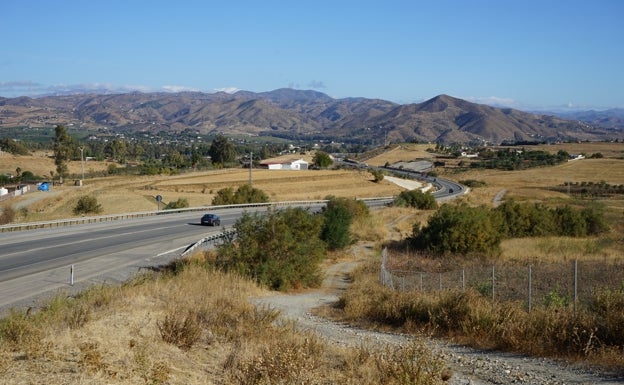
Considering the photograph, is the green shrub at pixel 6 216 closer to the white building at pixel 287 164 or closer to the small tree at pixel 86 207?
the small tree at pixel 86 207

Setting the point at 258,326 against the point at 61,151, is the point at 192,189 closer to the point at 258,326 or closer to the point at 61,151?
the point at 61,151

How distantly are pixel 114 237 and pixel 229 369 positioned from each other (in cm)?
3526

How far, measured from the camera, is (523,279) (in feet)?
77.2

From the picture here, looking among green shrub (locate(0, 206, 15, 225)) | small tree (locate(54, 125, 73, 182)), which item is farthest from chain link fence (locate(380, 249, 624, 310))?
small tree (locate(54, 125, 73, 182))

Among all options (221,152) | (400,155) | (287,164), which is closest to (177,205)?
(287,164)

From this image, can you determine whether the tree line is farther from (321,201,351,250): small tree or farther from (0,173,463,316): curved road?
(0,173,463,316): curved road

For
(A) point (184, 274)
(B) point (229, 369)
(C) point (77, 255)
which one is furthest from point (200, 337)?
(C) point (77, 255)

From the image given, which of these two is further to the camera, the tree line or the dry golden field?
the dry golden field

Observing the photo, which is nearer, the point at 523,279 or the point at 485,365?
the point at 485,365

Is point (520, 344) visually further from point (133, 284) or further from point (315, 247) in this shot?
point (315, 247)

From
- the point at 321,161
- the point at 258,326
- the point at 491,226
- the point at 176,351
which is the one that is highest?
the point at 176,351

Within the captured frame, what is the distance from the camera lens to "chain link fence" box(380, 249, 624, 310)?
1964 centimetres

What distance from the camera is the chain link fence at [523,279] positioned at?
19641mm

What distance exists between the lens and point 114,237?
42.8 meters
